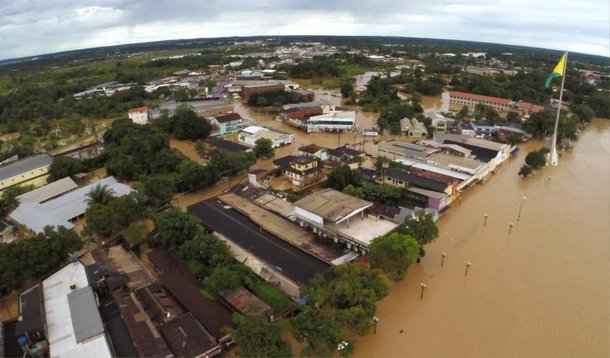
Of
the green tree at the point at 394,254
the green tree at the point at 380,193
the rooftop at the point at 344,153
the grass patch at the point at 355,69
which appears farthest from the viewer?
the grass patch at the point at 355,69

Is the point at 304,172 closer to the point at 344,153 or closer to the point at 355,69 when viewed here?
the point at 344,153

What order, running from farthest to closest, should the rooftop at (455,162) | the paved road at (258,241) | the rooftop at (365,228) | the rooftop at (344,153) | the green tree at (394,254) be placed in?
the rooftop at (344,153) → the rooftop at (455,162) → the rooftop at (365,228) → the paved road at (258,241) → the green tree at (394,254)

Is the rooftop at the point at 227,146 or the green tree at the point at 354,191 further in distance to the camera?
the rooftop at the point at 227,146

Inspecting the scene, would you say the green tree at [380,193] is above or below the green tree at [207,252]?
above

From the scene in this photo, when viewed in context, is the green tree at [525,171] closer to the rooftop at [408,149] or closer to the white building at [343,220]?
the rooftop at [408,149]

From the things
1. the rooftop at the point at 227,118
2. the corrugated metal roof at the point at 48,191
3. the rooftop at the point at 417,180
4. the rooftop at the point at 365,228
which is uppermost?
the rooftop at the point at 227,118

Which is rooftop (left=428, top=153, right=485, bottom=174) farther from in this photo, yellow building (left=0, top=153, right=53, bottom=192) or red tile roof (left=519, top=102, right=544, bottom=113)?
yellow building (left=0, top=153, right=53, bottom=192)

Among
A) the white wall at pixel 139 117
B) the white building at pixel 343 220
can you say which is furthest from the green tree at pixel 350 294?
the white wall at pixel 139 117

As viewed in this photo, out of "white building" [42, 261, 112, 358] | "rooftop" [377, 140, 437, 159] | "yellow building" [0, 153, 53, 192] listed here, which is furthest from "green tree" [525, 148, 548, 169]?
"yellow building" [0, 153, 53, 192]
